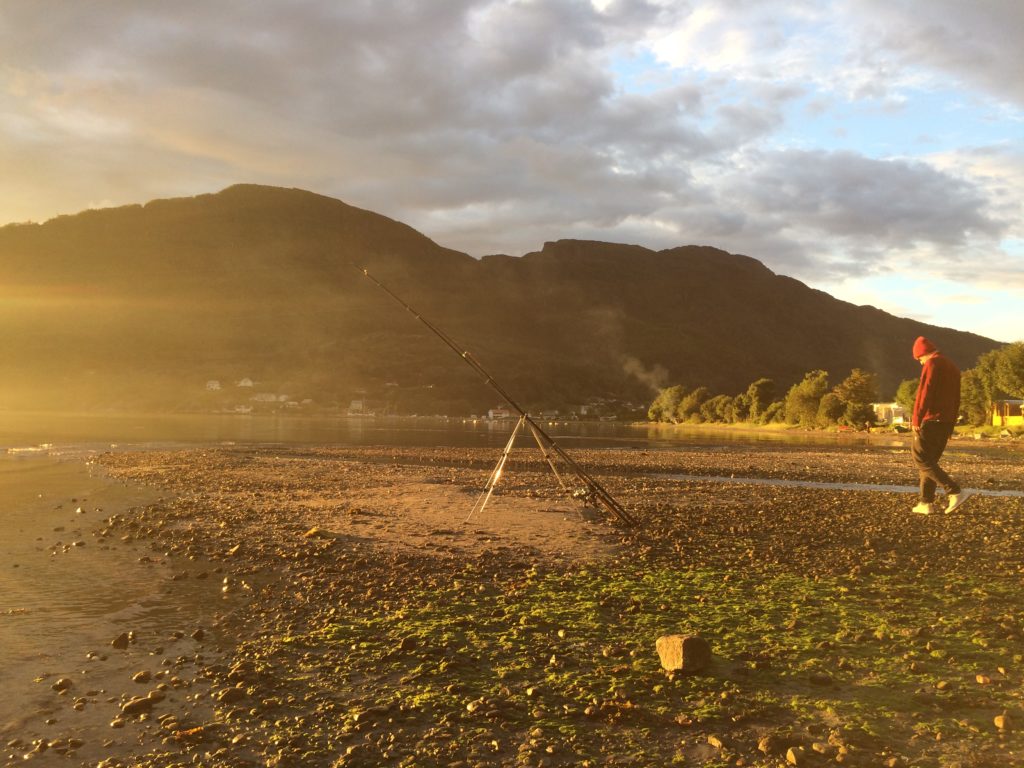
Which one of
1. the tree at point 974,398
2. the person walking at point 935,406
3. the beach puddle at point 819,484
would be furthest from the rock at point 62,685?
the tree at point 974,398

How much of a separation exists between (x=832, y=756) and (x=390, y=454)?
3929 centimetres

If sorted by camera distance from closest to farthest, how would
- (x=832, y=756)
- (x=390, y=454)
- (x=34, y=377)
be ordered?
(x=832, y=756), (x=390, y=454), (x=34, y=377)

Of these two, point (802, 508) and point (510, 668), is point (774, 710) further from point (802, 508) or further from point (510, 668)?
point (802, 508)

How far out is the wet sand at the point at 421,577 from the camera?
525 cm

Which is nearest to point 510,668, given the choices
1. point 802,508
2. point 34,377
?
point 802,508

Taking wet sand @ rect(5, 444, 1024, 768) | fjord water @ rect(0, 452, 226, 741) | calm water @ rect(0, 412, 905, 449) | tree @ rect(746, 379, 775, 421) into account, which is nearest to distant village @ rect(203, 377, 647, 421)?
tree @ rect(746, 379, 775, 421)

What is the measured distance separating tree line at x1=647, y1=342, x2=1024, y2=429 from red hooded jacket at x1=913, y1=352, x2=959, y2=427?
208 feet

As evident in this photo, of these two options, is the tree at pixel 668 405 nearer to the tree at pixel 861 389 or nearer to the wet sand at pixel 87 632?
the tree at pixel 861 389

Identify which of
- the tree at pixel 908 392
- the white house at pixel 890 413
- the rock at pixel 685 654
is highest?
the tree at pixel 908 392

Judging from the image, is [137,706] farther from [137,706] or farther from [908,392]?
[908,392]

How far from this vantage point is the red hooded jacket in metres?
11.3

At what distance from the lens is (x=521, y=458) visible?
3991cm

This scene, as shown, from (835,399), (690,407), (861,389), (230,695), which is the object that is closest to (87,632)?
(230,695)

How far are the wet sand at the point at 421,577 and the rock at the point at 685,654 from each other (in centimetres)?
25
